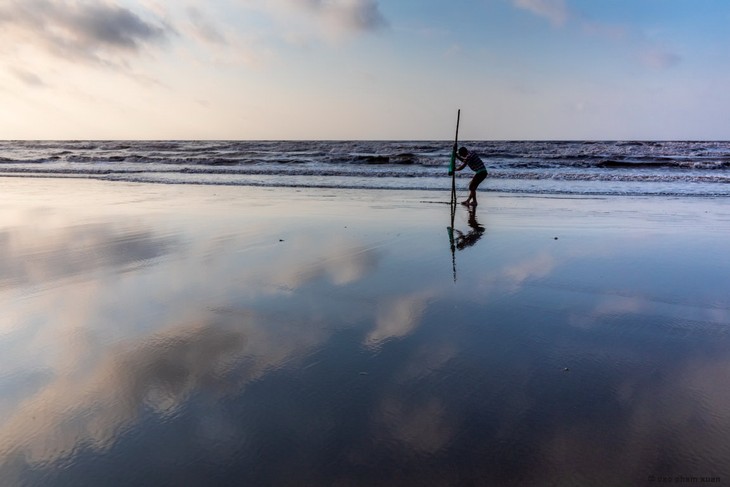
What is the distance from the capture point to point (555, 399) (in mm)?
3199

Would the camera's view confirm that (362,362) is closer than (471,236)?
Yes

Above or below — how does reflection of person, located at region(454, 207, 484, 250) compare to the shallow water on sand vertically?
below

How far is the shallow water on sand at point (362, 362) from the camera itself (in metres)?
2.61

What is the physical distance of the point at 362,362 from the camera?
3721 mm

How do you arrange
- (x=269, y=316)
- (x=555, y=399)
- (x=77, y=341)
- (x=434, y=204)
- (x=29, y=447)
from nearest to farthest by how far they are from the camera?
1. (x=29, y=447)
2. (x=555, y=399)
3. (x=77, y=341)
4. (x=269, y=316)
5. (x=434, y=204)

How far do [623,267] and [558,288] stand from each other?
1.57 meters

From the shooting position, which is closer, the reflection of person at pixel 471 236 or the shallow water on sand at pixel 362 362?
the shallow water on sand at pixel 362 362

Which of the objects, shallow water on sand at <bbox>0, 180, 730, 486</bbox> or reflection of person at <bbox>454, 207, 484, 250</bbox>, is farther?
reflection of person at <bbox>454, 207, 484, 250</bbox>

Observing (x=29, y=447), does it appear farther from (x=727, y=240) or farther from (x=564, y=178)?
(x=564, y=178)

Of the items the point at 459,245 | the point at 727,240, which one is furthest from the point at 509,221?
the point at 727,240

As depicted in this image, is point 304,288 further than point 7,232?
No

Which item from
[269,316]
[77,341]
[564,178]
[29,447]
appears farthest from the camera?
[564,178]

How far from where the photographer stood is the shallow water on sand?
8.55 ft

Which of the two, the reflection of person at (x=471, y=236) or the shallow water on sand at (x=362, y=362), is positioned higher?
the shallow water on sand at (x=362, y=362)
